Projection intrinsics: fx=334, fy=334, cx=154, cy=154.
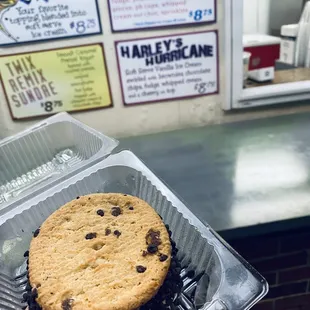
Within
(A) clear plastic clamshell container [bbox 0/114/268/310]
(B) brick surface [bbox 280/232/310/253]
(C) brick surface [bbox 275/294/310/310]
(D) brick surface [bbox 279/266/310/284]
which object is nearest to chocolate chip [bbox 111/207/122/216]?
(A) clear plastic clamshell container [bbox 0/114/268/310]

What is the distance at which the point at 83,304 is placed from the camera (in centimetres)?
52

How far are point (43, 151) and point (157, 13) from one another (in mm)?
636

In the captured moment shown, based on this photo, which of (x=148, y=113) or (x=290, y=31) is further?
(x=290, y=31)

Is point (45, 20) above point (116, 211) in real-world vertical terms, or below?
above

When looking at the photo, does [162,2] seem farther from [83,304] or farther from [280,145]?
[83,304]

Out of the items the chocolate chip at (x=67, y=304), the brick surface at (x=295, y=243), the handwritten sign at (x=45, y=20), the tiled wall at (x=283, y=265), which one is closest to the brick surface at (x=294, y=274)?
the tiled wall at (x=283, y=265)

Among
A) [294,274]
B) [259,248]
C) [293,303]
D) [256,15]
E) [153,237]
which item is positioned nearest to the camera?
[153,237]

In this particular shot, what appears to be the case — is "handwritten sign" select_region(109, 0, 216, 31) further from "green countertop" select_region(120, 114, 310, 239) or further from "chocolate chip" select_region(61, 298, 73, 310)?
"chocolate chip" select_region(61, 298, 73, 310)

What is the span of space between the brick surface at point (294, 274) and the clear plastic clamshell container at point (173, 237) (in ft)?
2.27

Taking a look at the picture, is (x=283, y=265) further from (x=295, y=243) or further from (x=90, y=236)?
(x=90, y=236)

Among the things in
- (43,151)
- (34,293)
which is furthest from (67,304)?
(43,151)

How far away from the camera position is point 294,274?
1.21 meters

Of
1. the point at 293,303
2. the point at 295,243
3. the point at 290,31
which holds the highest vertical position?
the point at 290,31

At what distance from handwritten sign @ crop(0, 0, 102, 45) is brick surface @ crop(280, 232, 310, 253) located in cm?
97
